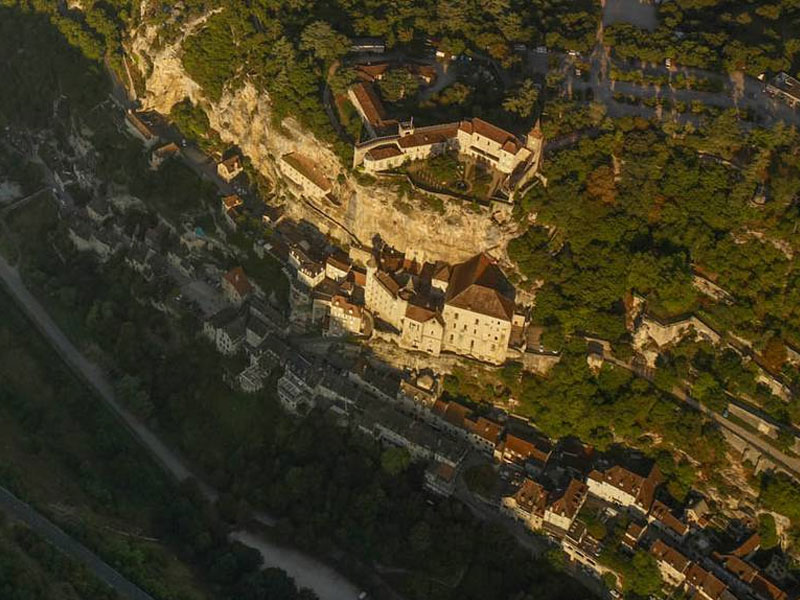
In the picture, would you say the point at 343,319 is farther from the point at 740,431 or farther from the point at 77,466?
the point at 740,431

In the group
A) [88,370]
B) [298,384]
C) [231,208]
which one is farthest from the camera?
[88,370]

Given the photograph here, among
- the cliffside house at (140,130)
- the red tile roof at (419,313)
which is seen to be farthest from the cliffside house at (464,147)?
the cliffside house at (140,130)

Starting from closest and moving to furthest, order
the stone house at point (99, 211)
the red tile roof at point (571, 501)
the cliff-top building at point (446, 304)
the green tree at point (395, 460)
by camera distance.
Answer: the red tile roof at point (571, 501) → the green tree at point (395, 460) → the cliff-top building at point (446, 304) → the stone house at point (99, 211)

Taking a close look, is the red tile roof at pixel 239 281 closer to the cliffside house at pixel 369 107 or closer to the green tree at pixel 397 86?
the cliffside house at pixel 369 107

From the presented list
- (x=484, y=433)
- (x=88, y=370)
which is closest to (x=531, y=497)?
(x=484, y=433)

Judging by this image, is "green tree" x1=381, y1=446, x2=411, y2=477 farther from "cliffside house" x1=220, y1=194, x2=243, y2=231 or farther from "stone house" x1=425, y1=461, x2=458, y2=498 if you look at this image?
"cliffside house" x1=220, y1=194, x2=243, y2=231

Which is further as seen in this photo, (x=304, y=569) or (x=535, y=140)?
(x=535, y=140)

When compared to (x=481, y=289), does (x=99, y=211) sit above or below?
below
